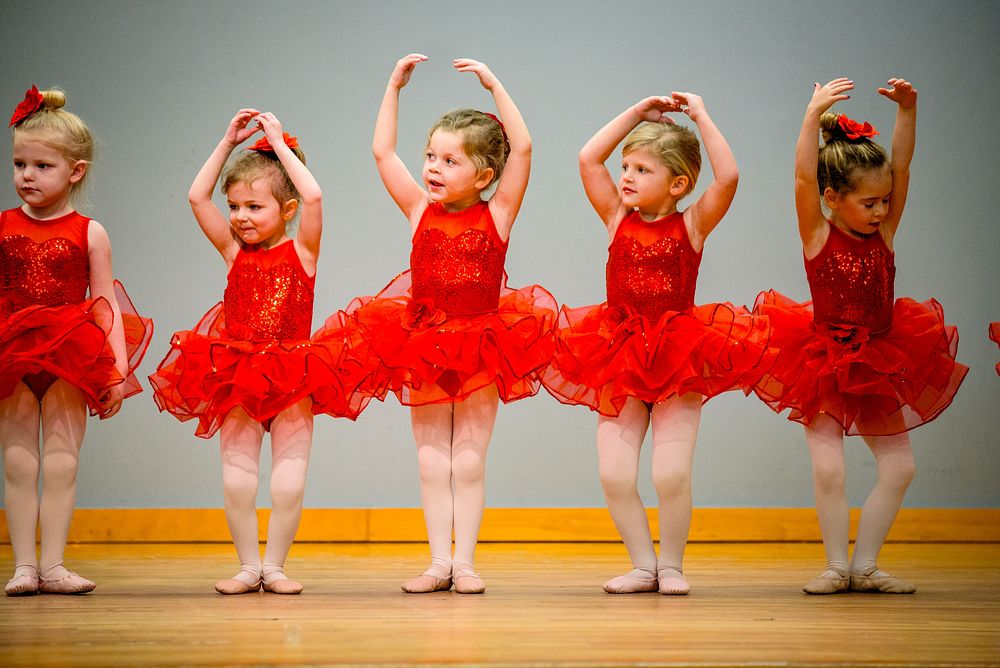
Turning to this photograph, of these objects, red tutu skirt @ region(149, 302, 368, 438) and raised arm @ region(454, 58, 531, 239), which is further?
raised arm @ region(454, 58, 531, 239)

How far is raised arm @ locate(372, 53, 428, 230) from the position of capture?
2758 millimetres

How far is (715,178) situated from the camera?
2648 mm

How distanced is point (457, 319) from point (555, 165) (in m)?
1.58

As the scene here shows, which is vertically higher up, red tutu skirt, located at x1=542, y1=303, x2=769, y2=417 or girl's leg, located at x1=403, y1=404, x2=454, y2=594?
red tutu skirt, located at x1=542, y1=303, x2=769, y2=417

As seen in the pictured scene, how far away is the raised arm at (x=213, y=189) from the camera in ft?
8.96

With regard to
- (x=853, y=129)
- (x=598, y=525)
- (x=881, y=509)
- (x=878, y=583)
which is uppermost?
(x=853, y=129)

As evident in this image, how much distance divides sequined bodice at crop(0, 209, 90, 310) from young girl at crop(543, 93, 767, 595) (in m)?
1.17

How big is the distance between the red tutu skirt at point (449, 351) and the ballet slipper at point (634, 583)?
491mm

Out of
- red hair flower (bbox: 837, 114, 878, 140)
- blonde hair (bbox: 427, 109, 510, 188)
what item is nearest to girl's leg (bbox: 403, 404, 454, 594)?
blonde hair (bbox: 427, 109, 510, 188)

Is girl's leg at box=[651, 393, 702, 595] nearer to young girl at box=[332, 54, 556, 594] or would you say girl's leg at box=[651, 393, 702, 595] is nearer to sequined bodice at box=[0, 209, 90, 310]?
young girl at box=[332, 54, 556, 594]

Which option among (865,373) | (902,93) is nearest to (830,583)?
(865,373)

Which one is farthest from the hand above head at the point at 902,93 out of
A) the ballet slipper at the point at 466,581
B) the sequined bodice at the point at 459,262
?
the ballet slipper at the point at 466,581

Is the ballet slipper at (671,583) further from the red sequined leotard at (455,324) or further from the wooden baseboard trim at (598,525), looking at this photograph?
the wooden baseboard trim at (598,525)

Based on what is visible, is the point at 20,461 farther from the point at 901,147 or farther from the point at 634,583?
the point at 901,147
